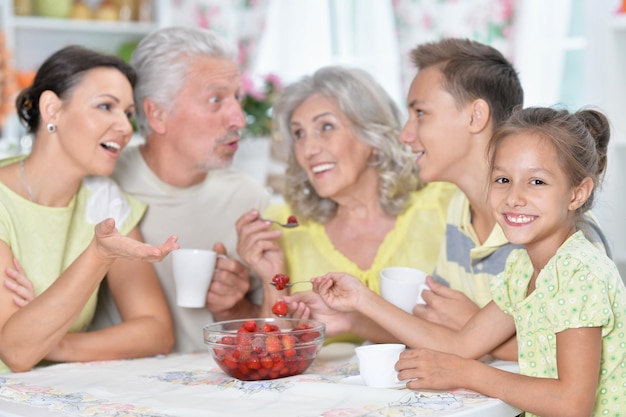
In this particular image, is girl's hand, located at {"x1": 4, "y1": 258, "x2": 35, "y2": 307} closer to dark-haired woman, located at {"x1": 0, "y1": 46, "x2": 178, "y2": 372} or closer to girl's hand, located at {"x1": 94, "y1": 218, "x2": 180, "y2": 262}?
dark-haired woman, located at {"x1": 0, "y1": 46, "x2": 178, "y2": 372}

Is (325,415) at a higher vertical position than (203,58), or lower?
lower

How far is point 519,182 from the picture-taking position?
1.67 meters

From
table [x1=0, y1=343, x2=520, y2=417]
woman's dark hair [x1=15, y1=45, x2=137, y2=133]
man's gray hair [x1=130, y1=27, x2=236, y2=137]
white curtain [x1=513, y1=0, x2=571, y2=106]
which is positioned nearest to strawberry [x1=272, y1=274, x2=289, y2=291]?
table [x1=0, y1=343, x2=520, y2=417]

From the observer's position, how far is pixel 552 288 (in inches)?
63.6

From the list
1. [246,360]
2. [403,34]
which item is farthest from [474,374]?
[403,34]

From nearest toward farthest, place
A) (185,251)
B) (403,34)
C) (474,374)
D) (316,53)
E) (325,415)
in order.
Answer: (325,415)
(474,374)
(185,251)
(403,34)
(316,53)

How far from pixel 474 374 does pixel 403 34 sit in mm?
2947

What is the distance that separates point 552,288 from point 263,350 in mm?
532

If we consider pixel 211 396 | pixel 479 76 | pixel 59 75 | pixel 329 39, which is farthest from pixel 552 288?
pixel 329 39

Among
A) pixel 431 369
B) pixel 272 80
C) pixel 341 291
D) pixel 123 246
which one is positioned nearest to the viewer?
pixel 431 369

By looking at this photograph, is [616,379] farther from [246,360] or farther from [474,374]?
[246,360]

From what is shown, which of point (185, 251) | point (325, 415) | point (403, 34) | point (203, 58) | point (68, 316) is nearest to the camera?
point (325, 415)

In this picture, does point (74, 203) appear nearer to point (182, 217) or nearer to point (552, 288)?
point (182, 217)

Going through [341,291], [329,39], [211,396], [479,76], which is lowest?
[211,396]
